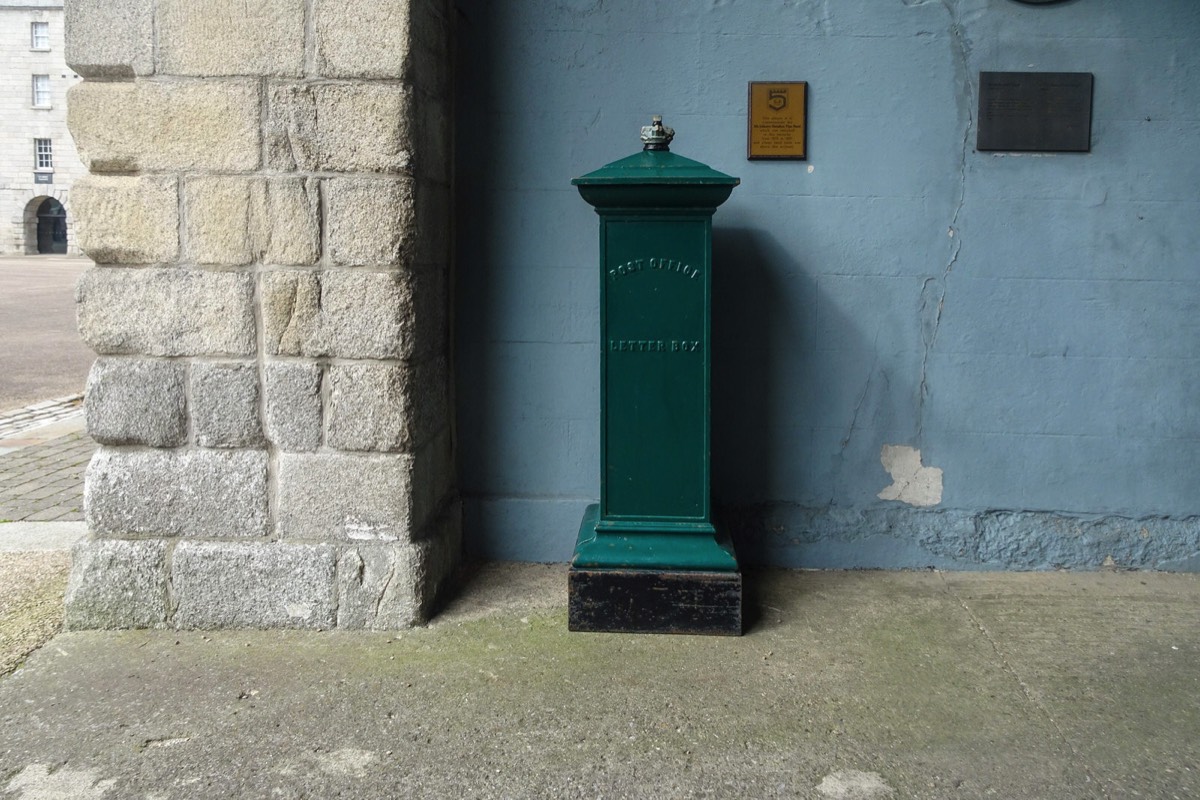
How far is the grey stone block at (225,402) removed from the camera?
344cm

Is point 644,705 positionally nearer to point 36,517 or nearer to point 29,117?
point 36,517

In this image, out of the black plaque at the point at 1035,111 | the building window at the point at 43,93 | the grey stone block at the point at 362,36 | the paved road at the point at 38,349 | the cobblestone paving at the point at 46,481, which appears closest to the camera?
the grey stone block at the point at 362,36

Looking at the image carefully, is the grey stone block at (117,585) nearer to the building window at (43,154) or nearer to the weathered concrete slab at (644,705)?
the weathered concrete slab at (644,705)

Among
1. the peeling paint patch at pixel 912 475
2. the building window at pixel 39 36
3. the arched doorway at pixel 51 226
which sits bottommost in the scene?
the peeling paint patch at pixel 912 475

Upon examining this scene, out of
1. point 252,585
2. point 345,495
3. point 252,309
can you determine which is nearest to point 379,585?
point 345,495

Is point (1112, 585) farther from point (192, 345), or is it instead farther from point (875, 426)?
point (192, 345)

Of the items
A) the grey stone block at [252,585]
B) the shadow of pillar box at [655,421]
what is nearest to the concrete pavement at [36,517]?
the grey stone block at [252,585]

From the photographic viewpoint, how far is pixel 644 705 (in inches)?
116

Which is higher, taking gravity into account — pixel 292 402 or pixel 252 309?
pixel 252 309

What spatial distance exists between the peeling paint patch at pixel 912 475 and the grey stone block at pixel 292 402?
231 centimetres

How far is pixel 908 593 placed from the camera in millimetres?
3867

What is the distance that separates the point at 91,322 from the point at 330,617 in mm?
1342

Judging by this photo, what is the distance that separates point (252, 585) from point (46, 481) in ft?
10.4

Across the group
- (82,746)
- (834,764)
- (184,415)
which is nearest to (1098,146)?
(834,764)
